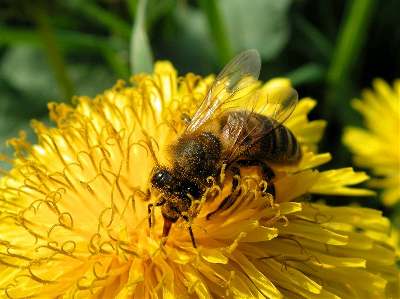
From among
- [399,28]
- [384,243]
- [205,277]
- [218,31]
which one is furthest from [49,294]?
[399,28]

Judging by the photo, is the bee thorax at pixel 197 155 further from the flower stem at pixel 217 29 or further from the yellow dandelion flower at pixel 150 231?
the flower stem at pixel 217 29

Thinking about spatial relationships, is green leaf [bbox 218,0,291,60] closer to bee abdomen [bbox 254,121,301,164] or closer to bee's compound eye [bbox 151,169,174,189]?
bee abdomen [bbox 254,121,301,164]

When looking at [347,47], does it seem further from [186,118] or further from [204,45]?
[186,118]

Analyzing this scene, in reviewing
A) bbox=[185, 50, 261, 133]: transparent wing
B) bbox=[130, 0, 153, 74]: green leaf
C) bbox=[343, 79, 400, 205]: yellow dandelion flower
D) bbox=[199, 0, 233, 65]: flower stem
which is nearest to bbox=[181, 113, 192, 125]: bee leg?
bbox=[185, 50, 261, 133]: transparent wing

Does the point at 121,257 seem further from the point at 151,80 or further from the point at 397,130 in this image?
the point at 397,130

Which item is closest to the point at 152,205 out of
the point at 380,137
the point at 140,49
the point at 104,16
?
the point at 140,49

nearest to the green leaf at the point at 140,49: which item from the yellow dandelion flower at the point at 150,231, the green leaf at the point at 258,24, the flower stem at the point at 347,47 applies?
the yellow dandelion flower at the point at 150,231
